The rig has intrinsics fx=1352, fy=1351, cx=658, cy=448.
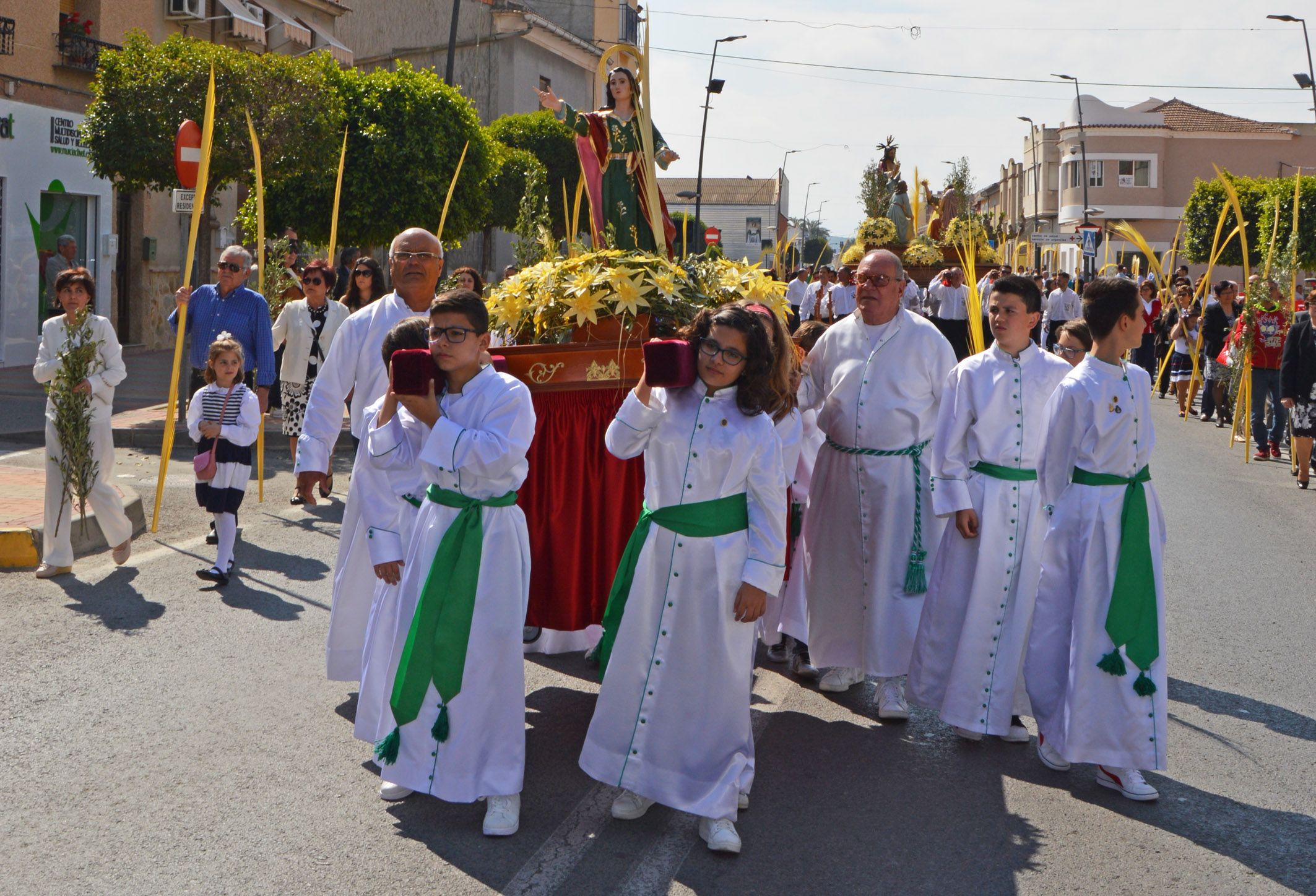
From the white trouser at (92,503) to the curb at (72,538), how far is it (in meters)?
0.07

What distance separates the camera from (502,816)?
427 cm

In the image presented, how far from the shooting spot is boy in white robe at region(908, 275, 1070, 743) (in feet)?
17.4

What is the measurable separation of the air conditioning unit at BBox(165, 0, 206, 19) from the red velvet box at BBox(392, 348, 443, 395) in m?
23.7

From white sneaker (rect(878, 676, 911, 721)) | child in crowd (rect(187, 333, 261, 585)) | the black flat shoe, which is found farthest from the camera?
child in crowd (rect(187, 333, 261, 585))

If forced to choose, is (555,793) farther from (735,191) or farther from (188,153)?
(735,191)

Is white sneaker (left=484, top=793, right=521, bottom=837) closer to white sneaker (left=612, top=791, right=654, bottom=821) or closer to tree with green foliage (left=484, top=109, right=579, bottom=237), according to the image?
white sneaker (left=612, top=791, right=654, bottom=821)

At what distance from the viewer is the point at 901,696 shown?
5.87 metres

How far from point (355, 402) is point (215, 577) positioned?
2.37 meters

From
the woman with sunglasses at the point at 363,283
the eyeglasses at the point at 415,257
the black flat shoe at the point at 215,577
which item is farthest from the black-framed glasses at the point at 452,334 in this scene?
the woman with sunglasses at the point at 363,283

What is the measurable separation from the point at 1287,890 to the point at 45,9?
22769 mm

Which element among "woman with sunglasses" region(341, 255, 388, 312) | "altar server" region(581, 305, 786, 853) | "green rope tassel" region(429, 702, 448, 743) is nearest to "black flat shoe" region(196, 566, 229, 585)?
"woman with sunglasses" region(341, 255, 388, 312)

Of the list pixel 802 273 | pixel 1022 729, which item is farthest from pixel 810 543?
pixel 802 273

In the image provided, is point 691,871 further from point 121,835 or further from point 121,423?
point 121,423

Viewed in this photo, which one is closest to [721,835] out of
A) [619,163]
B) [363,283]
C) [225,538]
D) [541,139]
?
[619,163]
